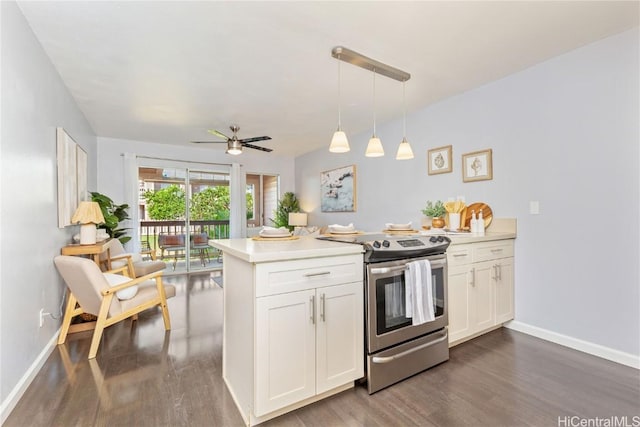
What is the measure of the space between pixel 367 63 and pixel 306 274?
6.47 feet

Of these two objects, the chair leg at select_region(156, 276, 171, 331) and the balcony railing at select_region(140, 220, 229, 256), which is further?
the balcony railing at select_region(140, 220, 229, 256)

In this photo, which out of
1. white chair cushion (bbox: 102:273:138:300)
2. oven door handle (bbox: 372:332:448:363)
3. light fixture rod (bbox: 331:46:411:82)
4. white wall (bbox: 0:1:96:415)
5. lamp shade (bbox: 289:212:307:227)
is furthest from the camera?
lamp shade (bbox: 289:212:307:227)

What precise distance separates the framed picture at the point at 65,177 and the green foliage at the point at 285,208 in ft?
12.7

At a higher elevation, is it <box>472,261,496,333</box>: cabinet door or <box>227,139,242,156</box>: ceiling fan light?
<box>227,139,242,156</box>: ceiling fan light

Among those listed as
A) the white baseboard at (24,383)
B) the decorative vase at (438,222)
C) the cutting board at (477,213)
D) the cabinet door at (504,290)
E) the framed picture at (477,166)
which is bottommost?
the white baseboard at (24,383)

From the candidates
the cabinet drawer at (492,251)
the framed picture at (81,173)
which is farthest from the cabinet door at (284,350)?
the framed picture at (81,173)

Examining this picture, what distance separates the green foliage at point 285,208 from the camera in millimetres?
6684

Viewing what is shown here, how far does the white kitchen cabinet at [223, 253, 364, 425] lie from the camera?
1.54 meters

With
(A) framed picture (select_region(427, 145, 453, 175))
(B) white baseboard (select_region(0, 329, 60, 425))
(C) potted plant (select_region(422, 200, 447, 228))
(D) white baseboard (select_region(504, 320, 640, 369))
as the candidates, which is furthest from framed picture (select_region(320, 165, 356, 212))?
(B) white baseboard (select_region(0, 329, 60, 425))

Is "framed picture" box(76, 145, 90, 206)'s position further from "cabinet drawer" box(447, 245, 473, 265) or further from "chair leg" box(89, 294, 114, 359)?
"cabinet drawer" box(447, 245, 473, 265)

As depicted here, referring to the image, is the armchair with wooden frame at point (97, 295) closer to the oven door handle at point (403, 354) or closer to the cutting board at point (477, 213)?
the oven door handle at point (403, 354)

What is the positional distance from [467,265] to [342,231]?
112 cm

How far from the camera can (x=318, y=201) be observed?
6270mm

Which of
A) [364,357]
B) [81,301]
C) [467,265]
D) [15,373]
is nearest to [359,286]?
[364,357]
